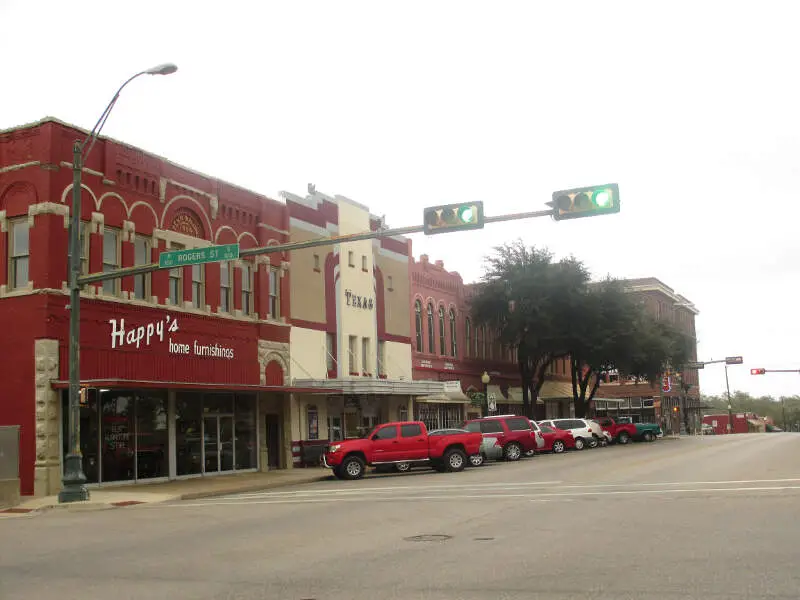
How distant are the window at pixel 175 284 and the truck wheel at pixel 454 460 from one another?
10.0m

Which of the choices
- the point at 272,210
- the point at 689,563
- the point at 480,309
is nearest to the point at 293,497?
the point at 689,563

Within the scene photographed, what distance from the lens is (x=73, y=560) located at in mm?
11461

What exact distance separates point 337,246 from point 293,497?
1820 cm

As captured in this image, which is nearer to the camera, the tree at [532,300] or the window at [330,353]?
the window at [330,353]

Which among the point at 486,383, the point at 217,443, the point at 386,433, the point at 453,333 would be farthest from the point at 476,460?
the point at 453,333

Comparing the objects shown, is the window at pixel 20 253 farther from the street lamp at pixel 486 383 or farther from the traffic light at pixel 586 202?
the street lamp at pixel 486 383

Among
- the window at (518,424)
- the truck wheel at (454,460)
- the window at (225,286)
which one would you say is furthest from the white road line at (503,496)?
the window at (518,424)

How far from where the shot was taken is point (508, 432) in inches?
1363

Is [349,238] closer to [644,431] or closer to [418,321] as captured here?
[418,321]

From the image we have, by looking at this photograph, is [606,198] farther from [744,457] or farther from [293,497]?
[744,457]

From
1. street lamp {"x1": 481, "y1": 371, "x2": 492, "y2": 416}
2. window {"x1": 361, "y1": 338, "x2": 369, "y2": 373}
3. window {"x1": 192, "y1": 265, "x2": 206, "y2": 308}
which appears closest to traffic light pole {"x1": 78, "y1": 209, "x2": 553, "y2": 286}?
window {"x1": 192, "y1": 265, "x2": 206, "y2": 308}

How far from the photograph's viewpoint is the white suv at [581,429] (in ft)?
145

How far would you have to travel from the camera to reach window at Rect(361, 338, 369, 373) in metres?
39.5

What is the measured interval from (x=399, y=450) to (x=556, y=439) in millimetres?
15272
